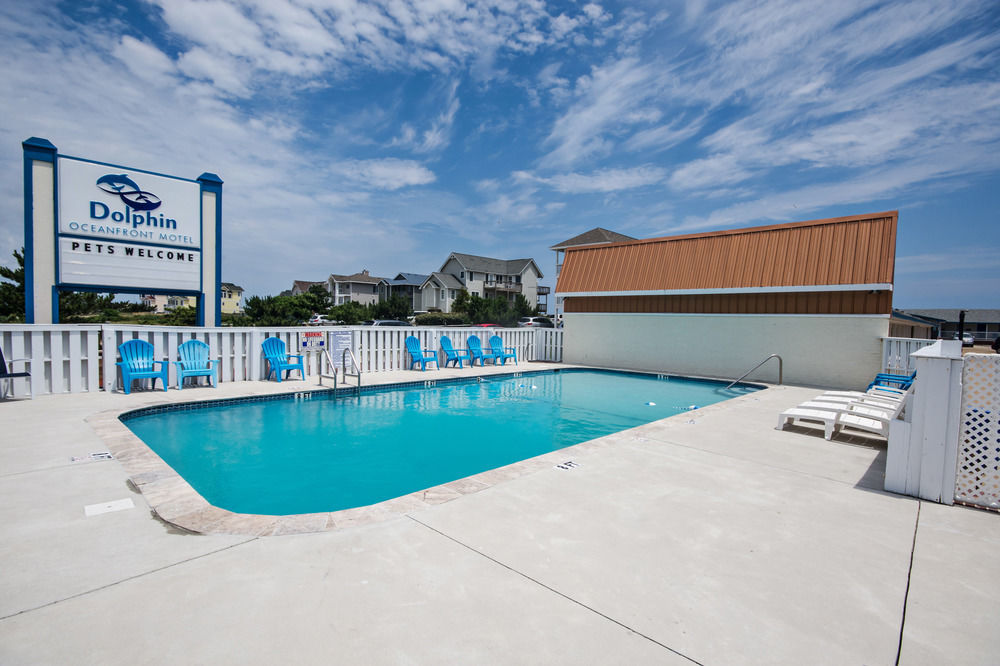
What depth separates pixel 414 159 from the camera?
21469 millimetres

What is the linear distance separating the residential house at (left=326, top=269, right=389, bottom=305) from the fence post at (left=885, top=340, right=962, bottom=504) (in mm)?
57701

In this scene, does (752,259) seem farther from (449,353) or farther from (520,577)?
(520,577)

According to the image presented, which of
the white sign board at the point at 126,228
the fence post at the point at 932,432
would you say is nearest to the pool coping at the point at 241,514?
the fence post at the point at 932,432

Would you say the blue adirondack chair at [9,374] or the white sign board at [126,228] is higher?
the white sign board at [126,228]

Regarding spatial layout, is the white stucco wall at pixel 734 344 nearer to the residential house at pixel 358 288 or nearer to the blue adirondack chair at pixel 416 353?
the blue adirondack chair at pixel 416 353

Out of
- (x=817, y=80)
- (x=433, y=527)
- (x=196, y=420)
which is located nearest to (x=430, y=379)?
(x=196, y=420)

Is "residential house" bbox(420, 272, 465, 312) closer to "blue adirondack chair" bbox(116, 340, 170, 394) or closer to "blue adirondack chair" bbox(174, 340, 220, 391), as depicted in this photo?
"blue adirondack chair" bbox(174, 340, 220, 391)

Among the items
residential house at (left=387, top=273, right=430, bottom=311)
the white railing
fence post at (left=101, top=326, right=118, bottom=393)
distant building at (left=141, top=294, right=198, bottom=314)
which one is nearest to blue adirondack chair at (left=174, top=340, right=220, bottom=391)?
fence post at (left=101, top=326, right=118, bottom=393)

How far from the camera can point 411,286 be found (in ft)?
185

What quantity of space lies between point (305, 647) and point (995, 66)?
17.2 m

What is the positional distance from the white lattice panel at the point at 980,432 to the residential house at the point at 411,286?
174 feet

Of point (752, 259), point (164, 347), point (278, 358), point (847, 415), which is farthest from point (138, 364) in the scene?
point (752, 259)

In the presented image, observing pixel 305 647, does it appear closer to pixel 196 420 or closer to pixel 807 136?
pixel 196 420

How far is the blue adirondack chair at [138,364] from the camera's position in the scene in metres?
8.48
